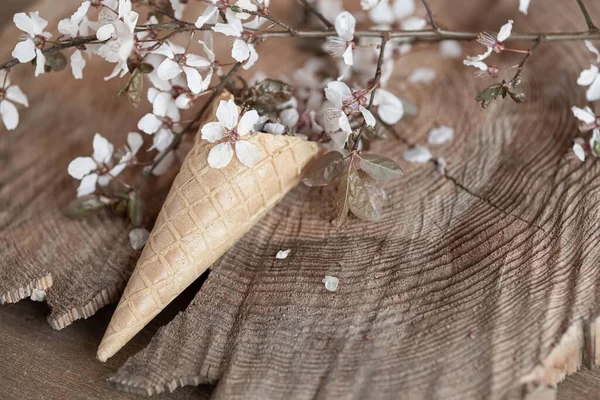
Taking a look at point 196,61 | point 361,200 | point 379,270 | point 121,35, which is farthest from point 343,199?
point 121,35

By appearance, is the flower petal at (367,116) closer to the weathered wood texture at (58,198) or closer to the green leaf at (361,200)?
the green leaf at (361,200)

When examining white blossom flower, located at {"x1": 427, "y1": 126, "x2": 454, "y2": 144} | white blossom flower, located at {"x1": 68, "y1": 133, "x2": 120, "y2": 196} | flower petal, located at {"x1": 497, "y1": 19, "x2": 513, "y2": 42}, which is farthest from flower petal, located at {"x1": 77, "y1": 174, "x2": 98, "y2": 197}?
flower petal, located at {"x1": 497, "y1": 19, "x2": 513, "y2": 42}

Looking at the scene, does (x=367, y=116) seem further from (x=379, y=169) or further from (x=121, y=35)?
(x=121, y=35)

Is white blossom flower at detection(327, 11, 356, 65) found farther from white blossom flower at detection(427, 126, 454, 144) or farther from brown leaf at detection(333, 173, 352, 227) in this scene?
white blossom flower at detection(427, 126, 454, 144)

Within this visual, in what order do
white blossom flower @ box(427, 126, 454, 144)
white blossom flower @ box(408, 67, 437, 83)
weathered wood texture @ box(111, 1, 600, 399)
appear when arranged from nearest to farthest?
weathered wood texture @ box(111, 1, 600, 399)
white blossom flower @ box(427, 126, 454, 144)
white blossom flower @ box(408, 67, 437, 83)

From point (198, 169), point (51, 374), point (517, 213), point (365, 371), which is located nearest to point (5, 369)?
point (51, 374)

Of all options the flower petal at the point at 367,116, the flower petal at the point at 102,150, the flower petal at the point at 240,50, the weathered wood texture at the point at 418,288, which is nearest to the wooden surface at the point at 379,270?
the weathered wood texture at the point at 418,288
